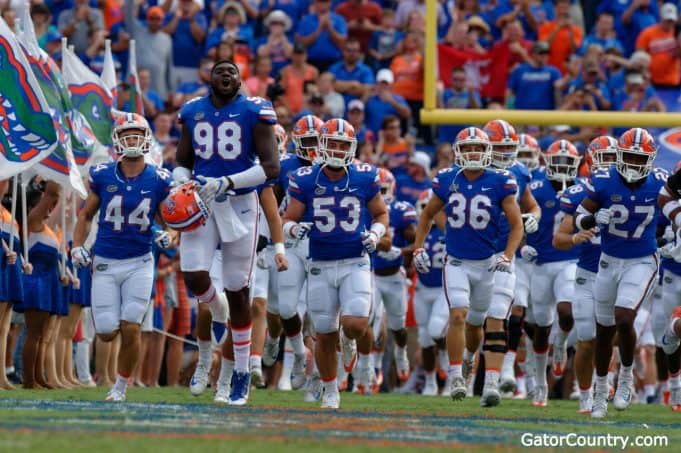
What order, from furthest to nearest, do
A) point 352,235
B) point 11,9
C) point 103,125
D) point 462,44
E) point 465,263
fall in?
point 462,44, point 11,9, point 103,125, point 465,263, point 352,235

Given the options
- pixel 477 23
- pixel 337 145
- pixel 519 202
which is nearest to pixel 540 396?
pixel 519 202

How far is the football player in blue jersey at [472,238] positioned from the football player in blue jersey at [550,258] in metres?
1.89

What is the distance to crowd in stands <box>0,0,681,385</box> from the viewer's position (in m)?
17.1

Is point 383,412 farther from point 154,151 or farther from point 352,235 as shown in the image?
point 154,151

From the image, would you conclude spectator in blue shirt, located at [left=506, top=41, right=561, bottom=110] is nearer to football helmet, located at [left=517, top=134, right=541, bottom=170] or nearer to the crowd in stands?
the crowd in stands

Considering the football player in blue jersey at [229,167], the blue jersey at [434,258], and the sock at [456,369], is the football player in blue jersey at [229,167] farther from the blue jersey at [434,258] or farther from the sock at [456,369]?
the blue jersey at [434,258]

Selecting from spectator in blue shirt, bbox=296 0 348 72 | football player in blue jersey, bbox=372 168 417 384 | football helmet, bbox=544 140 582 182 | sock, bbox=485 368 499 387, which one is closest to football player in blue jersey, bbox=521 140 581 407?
football helmet, bbox=544 140 582 182

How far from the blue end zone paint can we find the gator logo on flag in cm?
270

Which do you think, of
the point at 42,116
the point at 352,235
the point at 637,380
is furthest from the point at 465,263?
the point at 637,380

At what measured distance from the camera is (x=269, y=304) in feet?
41.8

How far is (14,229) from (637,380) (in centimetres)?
695

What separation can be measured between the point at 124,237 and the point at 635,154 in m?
3.67

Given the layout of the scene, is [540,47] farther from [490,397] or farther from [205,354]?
[205,354]

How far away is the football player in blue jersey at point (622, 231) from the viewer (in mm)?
10703
